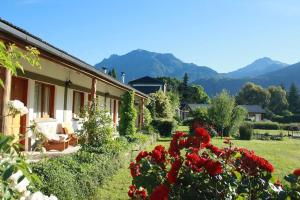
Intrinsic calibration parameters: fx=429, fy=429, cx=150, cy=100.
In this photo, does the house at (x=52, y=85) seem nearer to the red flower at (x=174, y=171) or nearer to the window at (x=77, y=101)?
the window at (x=77, y=101)

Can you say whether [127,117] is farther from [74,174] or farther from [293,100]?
[293,100]

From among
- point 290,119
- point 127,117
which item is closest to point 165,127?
point 127,117

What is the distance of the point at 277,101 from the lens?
363 ft

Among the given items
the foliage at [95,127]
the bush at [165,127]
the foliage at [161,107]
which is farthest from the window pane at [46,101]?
the foliage at [161,107]

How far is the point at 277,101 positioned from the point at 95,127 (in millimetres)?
104500

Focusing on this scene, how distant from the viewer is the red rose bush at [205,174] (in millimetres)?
3994

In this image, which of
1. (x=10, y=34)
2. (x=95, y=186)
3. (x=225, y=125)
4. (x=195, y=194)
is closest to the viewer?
(x=195, y=194)

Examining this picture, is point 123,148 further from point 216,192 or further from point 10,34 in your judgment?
point 216,192

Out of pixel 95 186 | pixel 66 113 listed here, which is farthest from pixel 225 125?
pixel 95 186

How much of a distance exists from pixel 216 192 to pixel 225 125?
1271 inches

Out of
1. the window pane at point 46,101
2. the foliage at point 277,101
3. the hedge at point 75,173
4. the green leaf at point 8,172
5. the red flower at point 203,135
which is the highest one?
the foliage at point 277,101

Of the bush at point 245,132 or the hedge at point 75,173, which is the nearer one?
the hedge at point 75,173

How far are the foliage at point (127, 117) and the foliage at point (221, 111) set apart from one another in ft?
54.0

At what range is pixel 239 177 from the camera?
4250mm
